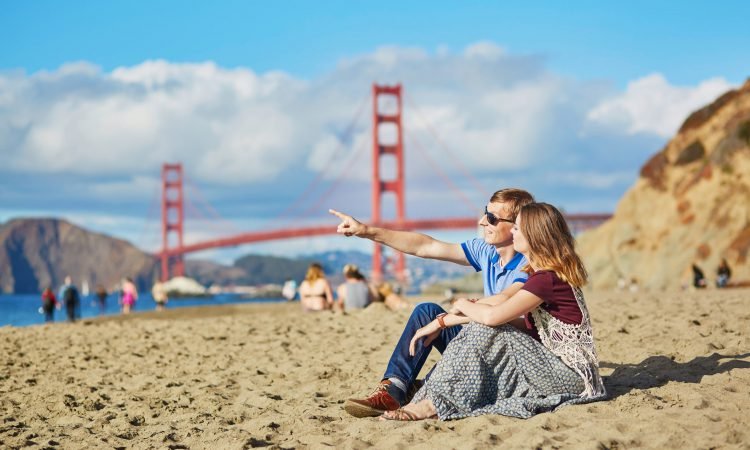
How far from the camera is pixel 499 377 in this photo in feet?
13.7

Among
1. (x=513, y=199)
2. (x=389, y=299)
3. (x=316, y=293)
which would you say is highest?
(x=513, y=199)

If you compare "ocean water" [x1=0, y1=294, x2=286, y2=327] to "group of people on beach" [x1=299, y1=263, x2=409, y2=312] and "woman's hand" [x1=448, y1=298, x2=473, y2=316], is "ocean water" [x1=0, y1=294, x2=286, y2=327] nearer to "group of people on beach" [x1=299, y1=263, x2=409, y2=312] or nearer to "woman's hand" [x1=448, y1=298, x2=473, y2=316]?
"group of people on beach" [x1=299, y1=263, x2=409, y2=312]

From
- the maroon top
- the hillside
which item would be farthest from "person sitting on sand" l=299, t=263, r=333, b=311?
the hillside

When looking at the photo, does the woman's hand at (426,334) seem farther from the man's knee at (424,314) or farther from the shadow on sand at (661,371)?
the shadow on sand at (661,371)

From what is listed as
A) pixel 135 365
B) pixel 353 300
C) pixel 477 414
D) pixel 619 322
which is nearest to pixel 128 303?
pixel 353 300

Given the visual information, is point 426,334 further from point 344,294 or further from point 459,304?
point 344,294

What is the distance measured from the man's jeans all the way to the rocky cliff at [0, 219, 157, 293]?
Answer: 133 m

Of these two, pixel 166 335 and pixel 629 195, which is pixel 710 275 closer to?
pixel 629 195

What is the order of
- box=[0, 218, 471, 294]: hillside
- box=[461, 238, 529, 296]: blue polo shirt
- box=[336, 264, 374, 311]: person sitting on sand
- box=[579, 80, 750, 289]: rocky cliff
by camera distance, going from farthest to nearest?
box=[0, 218, 471, 294]: hillside
box=[579, 80, 750, 289]: rocky cliff
box=[336, 264, 374, 311]: person sitting on sand
box=[461, 238, 529, 296]: blue polo shirt

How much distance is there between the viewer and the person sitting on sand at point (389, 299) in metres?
10.8

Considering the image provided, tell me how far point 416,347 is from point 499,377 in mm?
470

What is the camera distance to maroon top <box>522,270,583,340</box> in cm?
396

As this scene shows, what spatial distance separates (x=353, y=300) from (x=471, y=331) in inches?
265

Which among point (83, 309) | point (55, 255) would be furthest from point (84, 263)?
point (83, 309)
